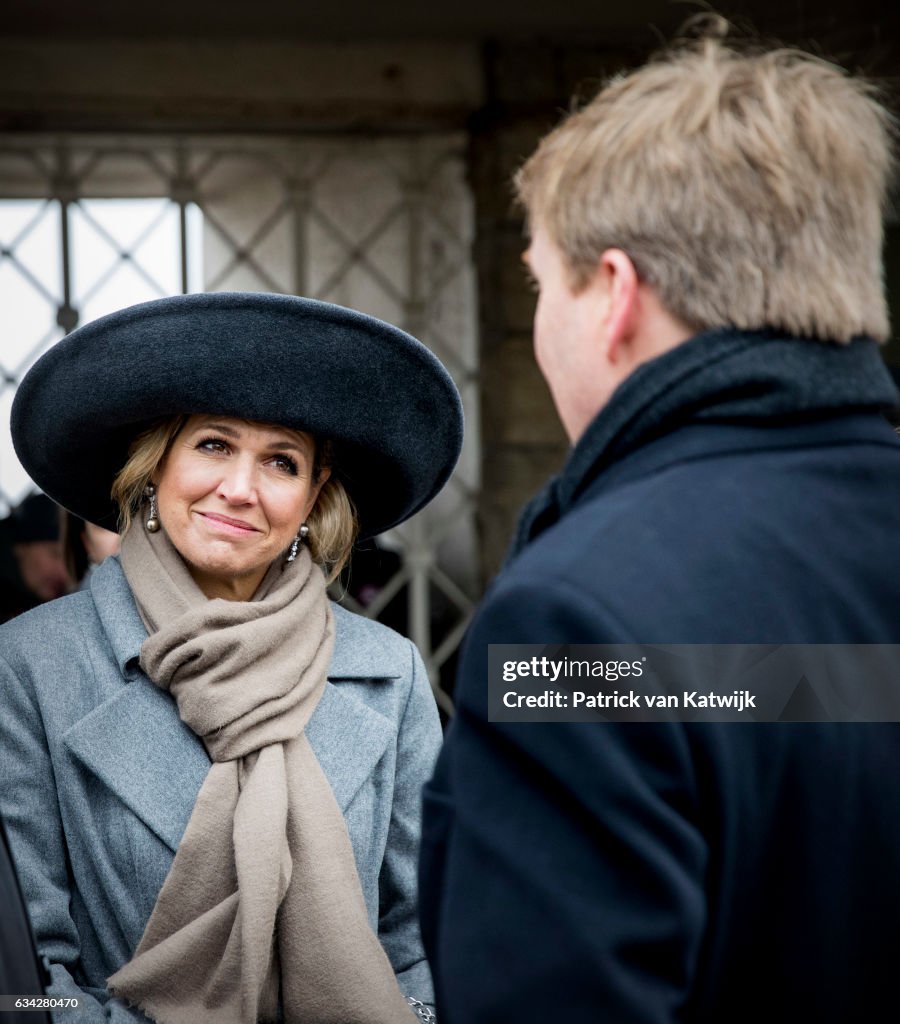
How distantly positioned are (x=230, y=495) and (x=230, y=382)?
0.54 feet

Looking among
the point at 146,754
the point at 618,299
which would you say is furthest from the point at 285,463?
the point at 618,299

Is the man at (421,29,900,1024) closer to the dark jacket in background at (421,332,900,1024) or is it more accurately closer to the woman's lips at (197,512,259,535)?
the dark jacket in background at (421,332,900,1024)

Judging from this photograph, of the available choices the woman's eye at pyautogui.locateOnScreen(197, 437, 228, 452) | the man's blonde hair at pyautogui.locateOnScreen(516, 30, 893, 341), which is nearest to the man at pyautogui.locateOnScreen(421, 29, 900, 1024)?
the man's blonde hair at pyautogui.locateOnScreen(516, 30, 893, 341)

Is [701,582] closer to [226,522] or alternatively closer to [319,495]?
[226,522]

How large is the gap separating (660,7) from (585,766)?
3.39 m

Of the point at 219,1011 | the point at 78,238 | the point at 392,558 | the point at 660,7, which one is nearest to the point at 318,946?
the point at 219,1011

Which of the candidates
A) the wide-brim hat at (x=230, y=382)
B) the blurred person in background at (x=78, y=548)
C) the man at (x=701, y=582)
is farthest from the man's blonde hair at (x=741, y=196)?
the blurred person in background at (x=78, y=548)

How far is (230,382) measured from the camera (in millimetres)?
1848

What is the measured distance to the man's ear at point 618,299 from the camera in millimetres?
1073

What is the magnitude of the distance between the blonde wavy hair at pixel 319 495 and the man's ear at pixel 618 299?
98cm

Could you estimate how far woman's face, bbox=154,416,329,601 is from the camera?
73.8 inches

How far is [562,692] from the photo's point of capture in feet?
3.20

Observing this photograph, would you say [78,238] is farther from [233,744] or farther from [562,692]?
[562,692]
